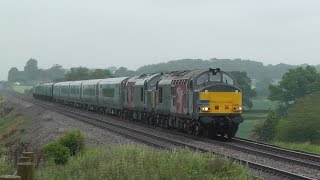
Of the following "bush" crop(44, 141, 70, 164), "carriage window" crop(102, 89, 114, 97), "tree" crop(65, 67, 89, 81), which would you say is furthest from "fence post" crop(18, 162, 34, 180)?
"tree" crop(65, 67, 89, 81)

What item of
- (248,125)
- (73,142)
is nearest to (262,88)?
(248,125)

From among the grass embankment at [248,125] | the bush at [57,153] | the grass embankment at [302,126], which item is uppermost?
the bush at [57,153]

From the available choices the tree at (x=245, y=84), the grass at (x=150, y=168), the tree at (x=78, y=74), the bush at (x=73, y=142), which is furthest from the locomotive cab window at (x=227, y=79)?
the tree at (x=78, y=74)

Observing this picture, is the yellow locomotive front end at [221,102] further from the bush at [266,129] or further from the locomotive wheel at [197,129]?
the bush at [266,129]

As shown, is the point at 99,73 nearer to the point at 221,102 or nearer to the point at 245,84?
the point at 245,84

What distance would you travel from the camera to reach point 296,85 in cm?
9381

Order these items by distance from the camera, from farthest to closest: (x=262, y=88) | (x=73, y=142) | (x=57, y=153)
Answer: (x=262, y=88) < (x=73, y=142) < (x=57, y=153)

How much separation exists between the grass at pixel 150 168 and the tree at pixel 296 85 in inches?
3244

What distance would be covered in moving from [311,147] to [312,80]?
72657mm

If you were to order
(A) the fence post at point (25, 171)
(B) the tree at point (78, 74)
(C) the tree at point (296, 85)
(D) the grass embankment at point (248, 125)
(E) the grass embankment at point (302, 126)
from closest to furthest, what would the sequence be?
1. (A) the fence post at point (25, 171)
2. (E) the grass embankment at point (302, 126)
3. (D) the grass embankment at point (248, 125)
4. (C) the tree at point (296, 85)
5. (B) the tree at point (78, 74)

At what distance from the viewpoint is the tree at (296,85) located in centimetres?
9306

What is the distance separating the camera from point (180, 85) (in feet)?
84.4

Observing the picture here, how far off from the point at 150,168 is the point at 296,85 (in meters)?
85.3

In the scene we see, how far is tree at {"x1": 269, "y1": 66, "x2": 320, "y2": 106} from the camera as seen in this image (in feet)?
305
